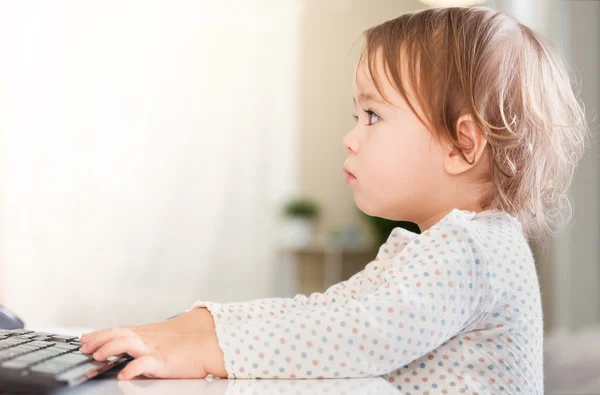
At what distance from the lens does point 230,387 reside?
1.71ft

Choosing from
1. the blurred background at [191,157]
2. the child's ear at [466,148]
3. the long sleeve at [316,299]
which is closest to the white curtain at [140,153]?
the blurred background at [191,157]

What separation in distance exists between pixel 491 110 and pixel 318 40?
370cm

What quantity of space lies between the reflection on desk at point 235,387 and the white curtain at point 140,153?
8.56ft

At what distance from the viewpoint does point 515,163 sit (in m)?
0.86

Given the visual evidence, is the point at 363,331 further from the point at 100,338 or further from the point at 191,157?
the point at 191,157

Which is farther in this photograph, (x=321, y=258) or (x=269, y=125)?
(x=321, y=258)

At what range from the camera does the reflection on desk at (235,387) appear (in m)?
0.49

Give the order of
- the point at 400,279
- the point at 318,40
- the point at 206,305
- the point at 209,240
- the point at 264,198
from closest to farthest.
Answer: the point at 400,279 < the point at 206,305 < the point at 209,240 < the point at 264,198 < the point at 318,40

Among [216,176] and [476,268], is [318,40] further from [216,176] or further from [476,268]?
[476,268]

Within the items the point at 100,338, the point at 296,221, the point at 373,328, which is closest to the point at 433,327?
the point at 373,328

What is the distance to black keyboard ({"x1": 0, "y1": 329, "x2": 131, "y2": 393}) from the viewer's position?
0.42 metres

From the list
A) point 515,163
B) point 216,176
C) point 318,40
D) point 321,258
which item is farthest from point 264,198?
point 515,163

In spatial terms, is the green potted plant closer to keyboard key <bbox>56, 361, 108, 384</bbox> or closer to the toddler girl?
the toddler girl

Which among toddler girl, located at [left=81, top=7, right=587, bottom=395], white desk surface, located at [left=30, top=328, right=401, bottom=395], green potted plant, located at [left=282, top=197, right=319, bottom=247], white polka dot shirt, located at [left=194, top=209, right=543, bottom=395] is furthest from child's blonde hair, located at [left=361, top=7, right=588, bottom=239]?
green potted plant, located at [left=282, top=197, right=319, bottom=247]
